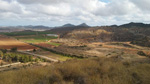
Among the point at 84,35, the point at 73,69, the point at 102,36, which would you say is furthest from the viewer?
the point at 84,35

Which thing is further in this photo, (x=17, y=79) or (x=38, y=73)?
(x=38, y=73)

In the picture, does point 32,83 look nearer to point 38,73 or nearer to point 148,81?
point 38,73

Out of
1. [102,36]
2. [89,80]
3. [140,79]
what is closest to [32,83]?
[89,80]

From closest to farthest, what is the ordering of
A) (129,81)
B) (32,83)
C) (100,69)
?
(32,83)
(129,81)
(100,69)

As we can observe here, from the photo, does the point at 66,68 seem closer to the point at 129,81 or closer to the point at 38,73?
the point at 38,73

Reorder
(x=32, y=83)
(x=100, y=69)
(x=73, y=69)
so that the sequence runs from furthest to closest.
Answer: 1. (x=100, y=69)
2. (x=73, y=69)
3. (x=32, y=83)

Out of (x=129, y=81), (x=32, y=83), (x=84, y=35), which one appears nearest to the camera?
(x=32, y=83)

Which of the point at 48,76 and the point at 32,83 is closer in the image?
the point at 32,83


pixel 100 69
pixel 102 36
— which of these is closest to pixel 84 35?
pixel 102 36
